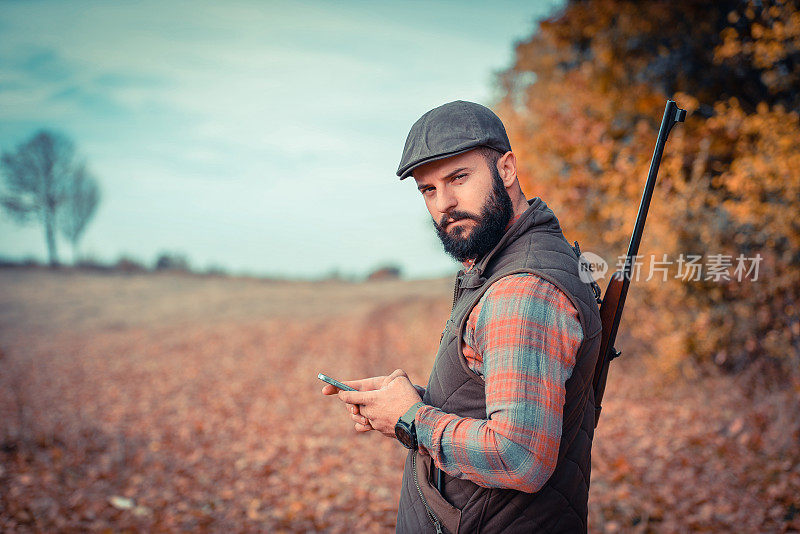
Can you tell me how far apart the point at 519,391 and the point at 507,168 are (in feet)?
2.64

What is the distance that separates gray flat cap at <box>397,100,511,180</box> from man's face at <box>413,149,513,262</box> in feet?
0.20

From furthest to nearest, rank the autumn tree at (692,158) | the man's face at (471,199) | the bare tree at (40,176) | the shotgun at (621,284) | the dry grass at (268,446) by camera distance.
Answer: the bare tree at (40,176) → the autumn tree at (692,158) → the dry grass at (268,446) → the shotgun at (621,284) → the man's face at (471,199)

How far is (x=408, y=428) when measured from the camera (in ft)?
4.95

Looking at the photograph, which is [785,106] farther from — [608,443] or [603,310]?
[603,310]

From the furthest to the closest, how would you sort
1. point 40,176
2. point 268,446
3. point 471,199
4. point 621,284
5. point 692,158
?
point 40,176 → point 692,158 → point 268,446 → point 621,284 → point 471,199

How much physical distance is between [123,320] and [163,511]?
16.0 metres

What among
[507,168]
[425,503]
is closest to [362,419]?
[425,503]

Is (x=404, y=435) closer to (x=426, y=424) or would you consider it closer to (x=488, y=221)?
(x=426, y=424)

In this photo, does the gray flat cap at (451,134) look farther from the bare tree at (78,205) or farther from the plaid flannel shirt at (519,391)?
the bare tree at (78,205)

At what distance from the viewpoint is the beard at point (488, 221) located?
1.69 meters

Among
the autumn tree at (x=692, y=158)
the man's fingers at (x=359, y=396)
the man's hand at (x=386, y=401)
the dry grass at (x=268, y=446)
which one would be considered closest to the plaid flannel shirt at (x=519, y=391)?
the man's hand at (x=386, y=401)

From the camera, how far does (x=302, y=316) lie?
19.6 m

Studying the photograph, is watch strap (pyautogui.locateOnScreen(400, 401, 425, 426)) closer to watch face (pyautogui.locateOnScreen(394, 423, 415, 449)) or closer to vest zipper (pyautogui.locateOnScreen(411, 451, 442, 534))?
watch face (pyautogui.locateOnScreen(394, 423, 415, 449))

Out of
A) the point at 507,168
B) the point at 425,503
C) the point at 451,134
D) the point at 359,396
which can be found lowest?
the point at 425,503
